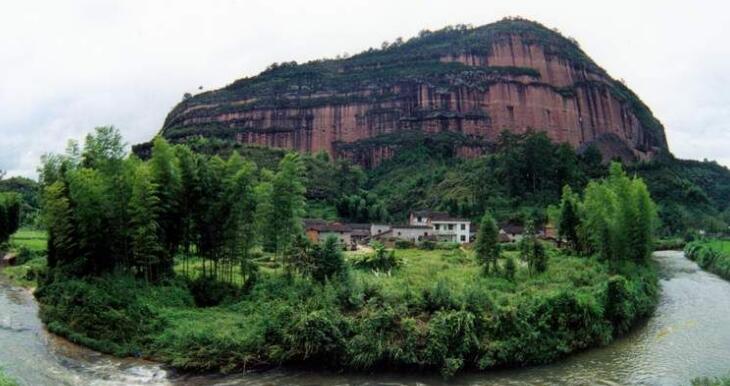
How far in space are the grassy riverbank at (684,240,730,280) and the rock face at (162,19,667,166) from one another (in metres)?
44.0

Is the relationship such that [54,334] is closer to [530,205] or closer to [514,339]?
[514,339]

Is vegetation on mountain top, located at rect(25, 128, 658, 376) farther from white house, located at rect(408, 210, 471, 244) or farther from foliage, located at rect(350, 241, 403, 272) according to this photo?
white house, located at rect(408, 210, 471, 244)

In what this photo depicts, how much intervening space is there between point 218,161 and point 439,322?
1326 cm

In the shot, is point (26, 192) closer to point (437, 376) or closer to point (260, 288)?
point (260, 288)

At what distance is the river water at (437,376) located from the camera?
18.5 m

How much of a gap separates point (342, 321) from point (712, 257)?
3383cm

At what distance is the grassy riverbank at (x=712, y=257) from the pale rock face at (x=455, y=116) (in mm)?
49033

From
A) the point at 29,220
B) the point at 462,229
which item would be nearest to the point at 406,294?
the point at 462,229

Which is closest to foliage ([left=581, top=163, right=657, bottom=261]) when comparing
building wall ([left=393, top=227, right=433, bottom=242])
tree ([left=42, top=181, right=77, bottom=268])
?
building wall ([left=393, top=227, right=433, bottom=242])

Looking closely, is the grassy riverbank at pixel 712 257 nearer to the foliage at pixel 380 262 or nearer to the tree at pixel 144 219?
the foliage at pixel 380 262

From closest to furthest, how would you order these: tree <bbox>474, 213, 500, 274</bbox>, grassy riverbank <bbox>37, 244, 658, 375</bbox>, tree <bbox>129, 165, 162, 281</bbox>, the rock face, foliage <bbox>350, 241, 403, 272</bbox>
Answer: grassy riverbank <bbox>37, 244, 658, 375</bbox> → tree <bbox>129, 165, 162, 281</bbox> → tree <bbox>474, 213, 500, 274</bbox> → foliage <bbox>350, 241, 403, 272</bbox> → the rock face

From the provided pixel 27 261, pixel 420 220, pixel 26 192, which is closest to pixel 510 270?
pixel 420 220

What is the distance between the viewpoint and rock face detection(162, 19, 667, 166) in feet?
318

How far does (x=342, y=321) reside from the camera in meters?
20.2
